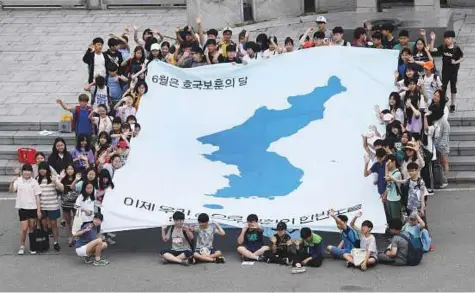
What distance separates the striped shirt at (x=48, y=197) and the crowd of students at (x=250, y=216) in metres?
0.02

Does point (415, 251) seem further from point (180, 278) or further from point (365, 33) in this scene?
point (365, 33)

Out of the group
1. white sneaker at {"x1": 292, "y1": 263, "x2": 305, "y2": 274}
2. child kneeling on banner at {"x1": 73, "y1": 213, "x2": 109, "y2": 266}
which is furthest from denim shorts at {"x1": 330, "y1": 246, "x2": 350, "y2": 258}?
child kneeling on banner at {"x1": 73, "y1": 213, "x2": 109, "y2": 266}

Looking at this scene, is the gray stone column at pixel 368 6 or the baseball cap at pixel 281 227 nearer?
the baseball cap at pixel 281 227

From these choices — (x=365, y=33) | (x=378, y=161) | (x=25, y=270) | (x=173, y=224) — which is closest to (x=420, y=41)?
(x=365, y=33)

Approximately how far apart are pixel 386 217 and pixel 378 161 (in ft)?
2.89

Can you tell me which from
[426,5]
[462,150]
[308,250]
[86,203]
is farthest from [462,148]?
[86,203]

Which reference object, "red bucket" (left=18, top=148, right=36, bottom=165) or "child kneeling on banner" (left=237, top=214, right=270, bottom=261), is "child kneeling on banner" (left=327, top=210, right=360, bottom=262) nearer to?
"child kneeling on banner" (left=237, top=214, right=270, bottom=261)

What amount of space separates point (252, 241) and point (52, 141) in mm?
6326

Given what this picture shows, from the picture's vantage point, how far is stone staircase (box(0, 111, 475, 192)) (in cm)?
2588

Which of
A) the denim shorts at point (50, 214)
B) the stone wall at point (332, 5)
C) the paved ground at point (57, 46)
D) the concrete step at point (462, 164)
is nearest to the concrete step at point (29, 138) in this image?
the paved ground at point (57, 46)

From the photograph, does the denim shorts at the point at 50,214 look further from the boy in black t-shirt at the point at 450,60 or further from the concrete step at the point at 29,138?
the boy in black t-shirt at the point at 450,60

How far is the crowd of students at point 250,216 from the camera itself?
880 inches

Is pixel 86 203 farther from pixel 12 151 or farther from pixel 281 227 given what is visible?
pixel 12 151

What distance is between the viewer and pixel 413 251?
865 inches
